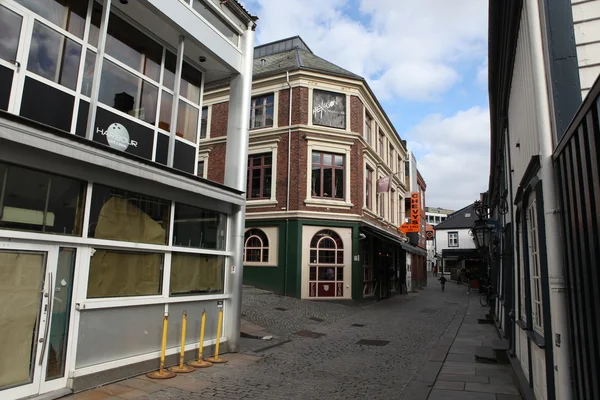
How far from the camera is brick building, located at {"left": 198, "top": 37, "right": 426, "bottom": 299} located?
17.9m

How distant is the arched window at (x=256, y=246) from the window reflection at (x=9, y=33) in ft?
45.7

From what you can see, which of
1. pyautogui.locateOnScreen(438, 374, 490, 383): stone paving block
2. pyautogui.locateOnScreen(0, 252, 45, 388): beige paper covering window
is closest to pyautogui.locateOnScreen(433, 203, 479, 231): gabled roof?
pyautogui.locateOnScreen(438, 374, 490, 383): stone paving block

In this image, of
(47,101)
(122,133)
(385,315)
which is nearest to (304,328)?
(385,315)

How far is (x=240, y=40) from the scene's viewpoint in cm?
958

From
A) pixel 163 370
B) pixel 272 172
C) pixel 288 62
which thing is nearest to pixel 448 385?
pixel 163 370

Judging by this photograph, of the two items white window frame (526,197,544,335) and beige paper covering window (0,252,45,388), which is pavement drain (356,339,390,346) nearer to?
white window frame (526,197,544,335)

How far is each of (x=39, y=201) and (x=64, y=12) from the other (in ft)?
9.87

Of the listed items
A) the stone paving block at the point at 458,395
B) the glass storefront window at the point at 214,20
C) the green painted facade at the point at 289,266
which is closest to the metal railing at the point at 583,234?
the stone paving block at the point at 458,395

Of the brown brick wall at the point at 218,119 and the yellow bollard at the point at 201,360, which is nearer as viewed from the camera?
the yellow bollard at the point at 201,360

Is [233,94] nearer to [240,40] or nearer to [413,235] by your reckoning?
[240,40]

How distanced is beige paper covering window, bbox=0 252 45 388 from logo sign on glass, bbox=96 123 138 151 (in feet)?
7.29

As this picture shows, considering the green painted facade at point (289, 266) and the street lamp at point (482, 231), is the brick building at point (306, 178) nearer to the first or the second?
the green painted facade at point (289, 266)

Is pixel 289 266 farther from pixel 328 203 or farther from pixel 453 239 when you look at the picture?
pixel 453 239

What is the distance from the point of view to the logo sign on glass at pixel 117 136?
660 cm
